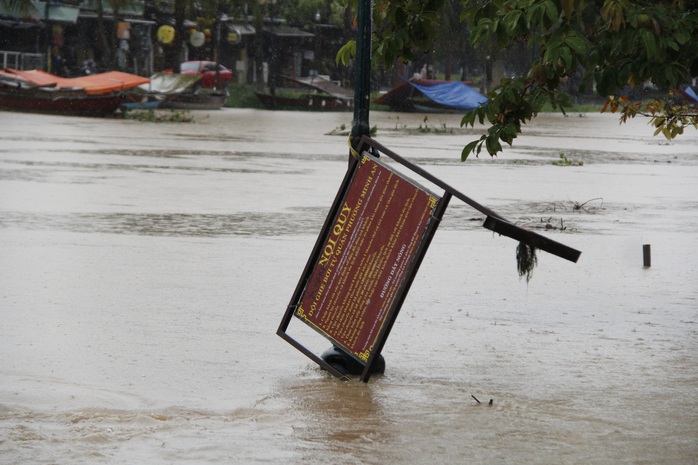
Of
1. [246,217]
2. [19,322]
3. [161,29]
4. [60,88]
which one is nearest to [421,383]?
[19,322]

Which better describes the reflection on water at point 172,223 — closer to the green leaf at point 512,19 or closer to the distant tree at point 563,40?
the distant tree at point 563,40

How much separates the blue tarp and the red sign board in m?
51.3

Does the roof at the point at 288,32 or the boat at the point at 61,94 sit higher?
the roof at the point at 288,32

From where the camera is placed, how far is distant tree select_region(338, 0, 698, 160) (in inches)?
213

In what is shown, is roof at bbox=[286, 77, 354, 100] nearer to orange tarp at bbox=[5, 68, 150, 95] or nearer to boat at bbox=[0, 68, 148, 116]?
orange tarp at bbox=[5, 68, 150, 95]

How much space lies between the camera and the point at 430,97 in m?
57.3

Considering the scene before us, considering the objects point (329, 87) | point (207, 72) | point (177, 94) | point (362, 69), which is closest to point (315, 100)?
point (329, 87)

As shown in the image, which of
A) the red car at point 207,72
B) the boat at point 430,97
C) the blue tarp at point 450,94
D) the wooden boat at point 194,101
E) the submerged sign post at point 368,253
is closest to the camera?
the submerged sign post at point 368,253

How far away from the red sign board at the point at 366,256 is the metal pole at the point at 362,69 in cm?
31

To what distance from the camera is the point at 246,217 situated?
1404cm

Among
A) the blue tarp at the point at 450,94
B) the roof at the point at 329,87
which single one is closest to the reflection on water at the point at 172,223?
the roof at the point at 329,87

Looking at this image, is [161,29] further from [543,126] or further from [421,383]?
[421,383]

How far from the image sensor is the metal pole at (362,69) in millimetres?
6508

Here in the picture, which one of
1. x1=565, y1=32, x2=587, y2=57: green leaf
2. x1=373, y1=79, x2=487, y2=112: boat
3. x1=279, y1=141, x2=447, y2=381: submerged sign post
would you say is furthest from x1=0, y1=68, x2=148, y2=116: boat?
x1=565, y1=32, x2=587, y2=57: green leaf
